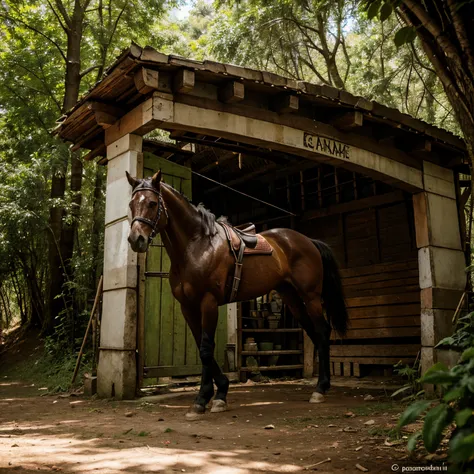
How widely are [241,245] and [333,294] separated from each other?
187cm

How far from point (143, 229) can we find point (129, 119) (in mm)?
2203

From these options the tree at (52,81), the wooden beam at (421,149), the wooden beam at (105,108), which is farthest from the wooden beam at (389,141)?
the tree at (52,81)

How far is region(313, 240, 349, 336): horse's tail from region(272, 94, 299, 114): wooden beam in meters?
1.94

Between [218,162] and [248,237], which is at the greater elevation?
[218,162]

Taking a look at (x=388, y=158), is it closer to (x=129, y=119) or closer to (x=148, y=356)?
(x=129, y=119)

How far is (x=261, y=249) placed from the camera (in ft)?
18.7

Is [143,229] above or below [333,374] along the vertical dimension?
above

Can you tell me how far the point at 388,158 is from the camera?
750cm

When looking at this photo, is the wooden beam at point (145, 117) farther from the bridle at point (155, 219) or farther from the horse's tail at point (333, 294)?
the horse's tail at point (333, 294)

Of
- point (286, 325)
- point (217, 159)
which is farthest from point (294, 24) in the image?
point (286, 325)

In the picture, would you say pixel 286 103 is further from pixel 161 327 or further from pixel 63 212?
pixel 63 212

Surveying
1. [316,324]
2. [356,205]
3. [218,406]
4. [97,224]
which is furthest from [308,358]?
[97,224]

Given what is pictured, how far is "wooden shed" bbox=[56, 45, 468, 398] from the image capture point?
5793 millimetres

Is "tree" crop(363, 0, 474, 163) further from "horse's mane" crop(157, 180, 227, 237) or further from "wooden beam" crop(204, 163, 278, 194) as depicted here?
"wooden beam" crop(204, 163, 278, 194)
